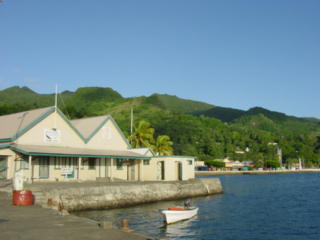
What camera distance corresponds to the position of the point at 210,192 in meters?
45.9

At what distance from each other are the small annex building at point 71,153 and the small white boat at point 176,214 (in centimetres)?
1329

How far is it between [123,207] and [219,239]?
13.0 meters

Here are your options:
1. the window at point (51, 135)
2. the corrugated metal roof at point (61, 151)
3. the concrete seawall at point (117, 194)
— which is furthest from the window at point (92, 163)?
the concrete seawall at point (117, 194)

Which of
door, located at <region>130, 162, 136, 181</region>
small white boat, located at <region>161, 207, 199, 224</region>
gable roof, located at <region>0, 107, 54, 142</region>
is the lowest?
small white boat, located at <region>161, 207, 199, 224</region>

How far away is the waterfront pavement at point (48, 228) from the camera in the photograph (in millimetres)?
14281

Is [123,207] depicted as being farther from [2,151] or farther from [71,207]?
[2,151]

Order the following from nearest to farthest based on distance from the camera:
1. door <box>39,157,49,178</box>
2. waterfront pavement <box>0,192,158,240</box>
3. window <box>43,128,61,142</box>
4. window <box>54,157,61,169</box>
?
waterfront pavement <box>0,192,158,240</box>, door <box>39,157,49,178</box>, window <box>54,157,61,169</box>, window <box>43,128,61,142</box>

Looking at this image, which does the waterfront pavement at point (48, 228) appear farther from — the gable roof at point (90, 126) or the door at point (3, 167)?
the gable roof at point (90, 126)

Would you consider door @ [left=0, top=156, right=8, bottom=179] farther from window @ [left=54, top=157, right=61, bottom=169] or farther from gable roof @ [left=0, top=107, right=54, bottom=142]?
window @ [left=54, top=157, right=61, bottom=169]

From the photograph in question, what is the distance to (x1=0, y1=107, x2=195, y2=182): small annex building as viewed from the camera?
34281 millimetres

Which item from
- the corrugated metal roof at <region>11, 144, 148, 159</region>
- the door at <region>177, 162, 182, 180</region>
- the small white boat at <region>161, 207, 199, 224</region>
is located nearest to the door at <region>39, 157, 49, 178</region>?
the corrugated metal roof at <region>11, 144, 148, 159</region>

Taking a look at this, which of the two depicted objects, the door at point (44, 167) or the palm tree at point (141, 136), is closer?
the door at point (44, 167)

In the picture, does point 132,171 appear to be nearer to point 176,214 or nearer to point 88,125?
point 88,125

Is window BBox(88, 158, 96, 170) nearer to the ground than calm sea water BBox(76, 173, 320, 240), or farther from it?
farther from it
